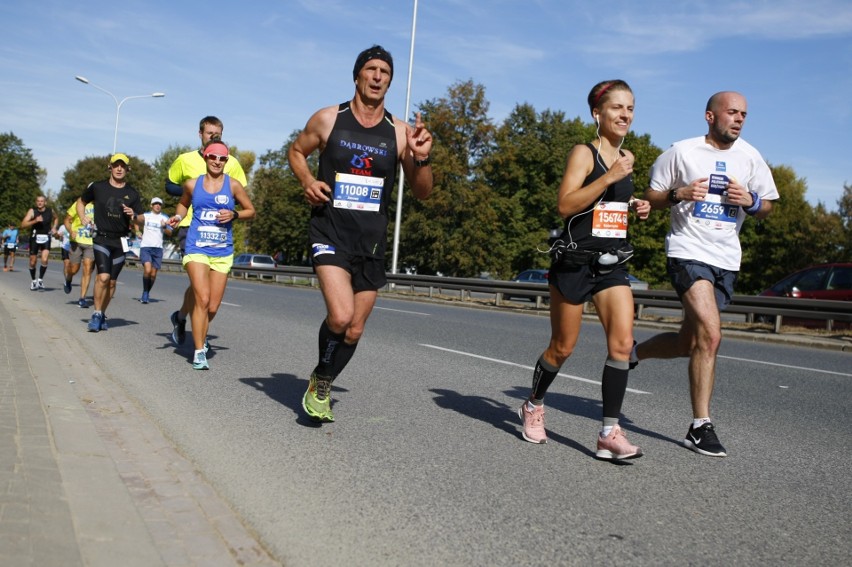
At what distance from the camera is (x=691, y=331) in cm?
562

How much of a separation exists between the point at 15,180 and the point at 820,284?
86.4 metres

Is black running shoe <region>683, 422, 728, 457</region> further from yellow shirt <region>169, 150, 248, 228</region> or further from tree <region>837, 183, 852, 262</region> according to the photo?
tree <region>837, 183, 852, 262</region>

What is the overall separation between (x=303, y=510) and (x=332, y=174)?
2393 mm

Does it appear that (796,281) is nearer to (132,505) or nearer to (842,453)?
(842,453)

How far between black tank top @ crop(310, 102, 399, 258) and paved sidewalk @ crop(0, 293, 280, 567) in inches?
63.5

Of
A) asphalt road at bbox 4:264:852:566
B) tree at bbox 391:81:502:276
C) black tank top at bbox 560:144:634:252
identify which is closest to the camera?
asphalt road at bbox 4:264:852:566

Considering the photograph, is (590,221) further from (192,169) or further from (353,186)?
(192,169)

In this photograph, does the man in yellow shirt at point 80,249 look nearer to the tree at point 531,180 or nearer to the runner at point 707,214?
the runner at point 707,214

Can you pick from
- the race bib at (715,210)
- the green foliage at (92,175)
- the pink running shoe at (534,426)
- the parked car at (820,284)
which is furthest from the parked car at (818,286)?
the green foliage at (92,175)

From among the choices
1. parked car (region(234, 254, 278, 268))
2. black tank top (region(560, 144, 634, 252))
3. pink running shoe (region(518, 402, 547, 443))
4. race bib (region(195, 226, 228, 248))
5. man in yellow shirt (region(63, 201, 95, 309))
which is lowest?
parked car (region(234, 254, 278, 268))

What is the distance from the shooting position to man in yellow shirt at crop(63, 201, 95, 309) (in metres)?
13.7

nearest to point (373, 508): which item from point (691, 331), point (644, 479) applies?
point (644, 479)

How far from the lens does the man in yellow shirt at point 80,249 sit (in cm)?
1370

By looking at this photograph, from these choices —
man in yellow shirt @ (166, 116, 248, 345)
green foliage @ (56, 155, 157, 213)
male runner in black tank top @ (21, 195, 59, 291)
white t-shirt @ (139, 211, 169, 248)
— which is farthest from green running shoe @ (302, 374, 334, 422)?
green foliage @ (56, 155, 157, 213)
